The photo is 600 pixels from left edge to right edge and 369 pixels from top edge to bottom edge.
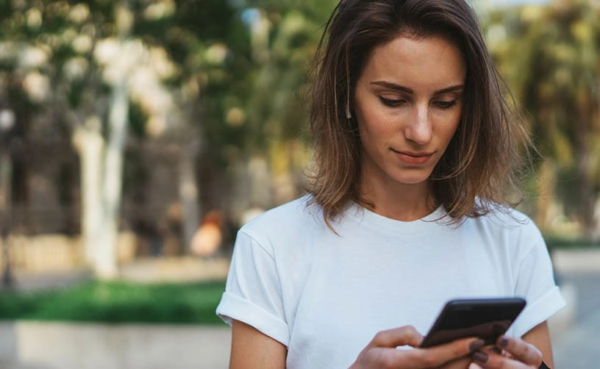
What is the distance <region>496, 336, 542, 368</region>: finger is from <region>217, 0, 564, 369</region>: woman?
10.0 inches

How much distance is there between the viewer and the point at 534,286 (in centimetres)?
197

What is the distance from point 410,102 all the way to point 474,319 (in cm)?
46

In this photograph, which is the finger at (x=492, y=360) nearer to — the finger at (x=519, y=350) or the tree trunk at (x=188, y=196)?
the finger at (x=519, y=350)

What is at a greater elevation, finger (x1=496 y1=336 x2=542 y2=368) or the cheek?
the cheek

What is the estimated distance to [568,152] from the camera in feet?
111

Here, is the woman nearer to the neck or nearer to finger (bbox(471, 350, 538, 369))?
the neck

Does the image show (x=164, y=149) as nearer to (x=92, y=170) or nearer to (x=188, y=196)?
(x=188, y=196)

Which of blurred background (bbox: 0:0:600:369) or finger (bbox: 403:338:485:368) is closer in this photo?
finger (bbox: 403:338:485:368)

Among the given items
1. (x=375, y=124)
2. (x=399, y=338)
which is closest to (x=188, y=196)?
(x=375, y=124)

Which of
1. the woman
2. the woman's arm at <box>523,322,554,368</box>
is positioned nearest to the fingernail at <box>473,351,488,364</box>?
the woman

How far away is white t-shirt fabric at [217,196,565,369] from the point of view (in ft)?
6.24

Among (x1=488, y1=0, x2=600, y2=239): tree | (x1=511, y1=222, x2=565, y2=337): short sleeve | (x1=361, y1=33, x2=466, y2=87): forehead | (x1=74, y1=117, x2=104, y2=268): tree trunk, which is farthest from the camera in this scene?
(x1=488, y1=0, x2=600, y2=239): tree

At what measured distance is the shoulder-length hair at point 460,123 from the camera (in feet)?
6.17

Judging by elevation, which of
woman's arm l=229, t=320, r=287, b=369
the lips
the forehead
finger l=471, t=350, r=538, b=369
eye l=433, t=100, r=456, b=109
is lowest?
woman's arm l=229, t=320, r=287, b=369
